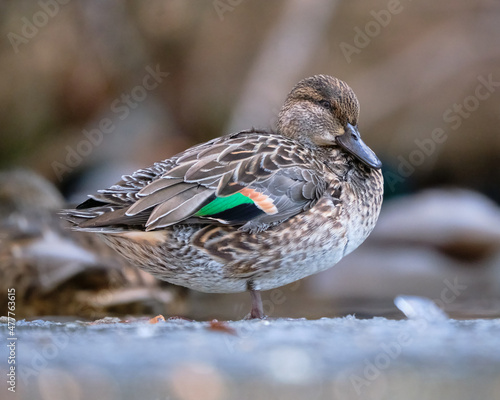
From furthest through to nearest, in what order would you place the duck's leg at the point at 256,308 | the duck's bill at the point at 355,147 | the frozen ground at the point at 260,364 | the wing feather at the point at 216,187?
the duck's bill at the point at 355,147 < the duck's leg at the point at 256,308 < the wing feather at the point at 216,187 < the frozen ground at the point at 260,364

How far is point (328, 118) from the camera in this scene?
4.63 meters

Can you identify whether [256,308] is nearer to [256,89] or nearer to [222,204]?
[222,204]

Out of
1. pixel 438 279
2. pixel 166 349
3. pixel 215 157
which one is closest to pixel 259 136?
pixel 215 157

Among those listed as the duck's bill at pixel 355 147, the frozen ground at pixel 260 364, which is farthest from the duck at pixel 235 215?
the frozen ground at pixel 260 364

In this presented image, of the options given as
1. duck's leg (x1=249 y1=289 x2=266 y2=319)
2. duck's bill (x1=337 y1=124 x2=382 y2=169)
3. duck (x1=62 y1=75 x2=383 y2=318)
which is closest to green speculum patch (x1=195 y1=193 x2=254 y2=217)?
duck (x1=62 y1=75 x2=383 y2=318)

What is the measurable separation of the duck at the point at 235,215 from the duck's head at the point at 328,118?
0.70ft

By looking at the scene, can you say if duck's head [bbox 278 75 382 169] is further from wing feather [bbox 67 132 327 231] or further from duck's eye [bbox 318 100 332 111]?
wing feather [bbox 67 132 327 231]

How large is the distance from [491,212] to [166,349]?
5.88 metres

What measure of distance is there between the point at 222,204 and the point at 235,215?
0.08 metres

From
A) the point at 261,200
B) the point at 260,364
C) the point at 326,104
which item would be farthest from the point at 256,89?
the point at 260,364

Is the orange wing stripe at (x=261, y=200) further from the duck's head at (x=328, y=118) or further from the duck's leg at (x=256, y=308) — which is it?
the duck's head at (x=328, y=118)

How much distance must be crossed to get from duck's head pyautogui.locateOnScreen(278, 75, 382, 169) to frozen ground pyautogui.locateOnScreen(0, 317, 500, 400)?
1.71 metres

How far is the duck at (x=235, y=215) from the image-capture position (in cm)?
391

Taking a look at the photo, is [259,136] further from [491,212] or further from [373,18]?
[373,18]
